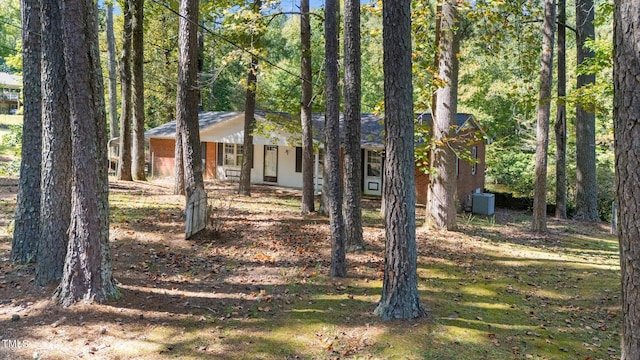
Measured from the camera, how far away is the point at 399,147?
5441 millimetres

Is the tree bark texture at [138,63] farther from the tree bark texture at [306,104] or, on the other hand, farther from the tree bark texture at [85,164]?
the tree bark texture at [85,164]

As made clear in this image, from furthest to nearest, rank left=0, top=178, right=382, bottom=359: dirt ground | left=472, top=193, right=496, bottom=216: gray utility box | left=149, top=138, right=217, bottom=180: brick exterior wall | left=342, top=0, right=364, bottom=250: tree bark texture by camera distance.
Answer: left=149, top=138, right=217, bottom=180: brick exterior wall → left=472, top=193, right=496, bottom=216: gray utility box → left=342, top=0, right=364, bottom=250: tree bark texture → left=0, top=178, right=382, bottom=359: dirt ground

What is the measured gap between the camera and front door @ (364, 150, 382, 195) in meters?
20.2

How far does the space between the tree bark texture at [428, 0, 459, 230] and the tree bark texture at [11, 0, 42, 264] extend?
26.9ft

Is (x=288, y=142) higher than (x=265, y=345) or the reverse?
higher

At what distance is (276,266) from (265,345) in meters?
2.95

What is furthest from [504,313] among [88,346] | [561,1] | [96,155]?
[561,1]

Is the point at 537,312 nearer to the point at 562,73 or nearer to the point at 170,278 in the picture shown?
the point at 170,278

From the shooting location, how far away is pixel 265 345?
16.4 feet

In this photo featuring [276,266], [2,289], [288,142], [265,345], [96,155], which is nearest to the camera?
[265,345]

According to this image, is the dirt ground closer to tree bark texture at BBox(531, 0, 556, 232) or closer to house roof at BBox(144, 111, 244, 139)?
tree bark texture at BBox(531, 0, 556, 232)

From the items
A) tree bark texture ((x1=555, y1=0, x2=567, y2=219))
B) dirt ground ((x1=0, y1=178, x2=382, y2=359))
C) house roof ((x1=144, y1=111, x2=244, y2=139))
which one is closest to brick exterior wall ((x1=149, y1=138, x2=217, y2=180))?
house roof ((x1=144, y1=111, x2=244, y2=139))

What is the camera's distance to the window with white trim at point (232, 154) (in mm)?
23125

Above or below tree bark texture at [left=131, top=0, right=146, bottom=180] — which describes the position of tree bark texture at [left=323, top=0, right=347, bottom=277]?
below
